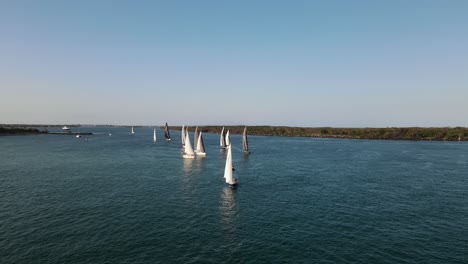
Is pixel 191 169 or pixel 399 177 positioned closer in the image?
pixel 399 177

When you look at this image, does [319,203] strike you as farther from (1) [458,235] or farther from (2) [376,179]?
(2) [376,179]

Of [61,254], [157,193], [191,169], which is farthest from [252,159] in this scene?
[61,254]

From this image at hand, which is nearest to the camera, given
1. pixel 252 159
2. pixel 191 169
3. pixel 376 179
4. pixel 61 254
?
pixel 61 254

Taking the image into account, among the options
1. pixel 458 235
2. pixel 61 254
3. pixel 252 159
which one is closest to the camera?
pixel 61 254

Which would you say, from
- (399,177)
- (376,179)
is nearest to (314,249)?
(376,179)

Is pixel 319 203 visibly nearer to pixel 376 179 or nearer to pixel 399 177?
pixel 376 179

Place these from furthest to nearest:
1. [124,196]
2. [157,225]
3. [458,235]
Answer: [124,196] → [157,225] → [458,235]
